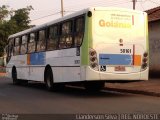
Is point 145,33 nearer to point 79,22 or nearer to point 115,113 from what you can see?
point 79,22

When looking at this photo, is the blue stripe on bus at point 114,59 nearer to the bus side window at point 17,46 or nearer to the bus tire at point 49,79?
the bus tire at point 49,79

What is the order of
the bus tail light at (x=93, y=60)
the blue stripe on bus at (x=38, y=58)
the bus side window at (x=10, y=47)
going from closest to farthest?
1. the bus tail light at (x=93, y=60)
2. the blue stripe on bus at (x=38, y=58)
3. the bus side window at (x=10, y=47)

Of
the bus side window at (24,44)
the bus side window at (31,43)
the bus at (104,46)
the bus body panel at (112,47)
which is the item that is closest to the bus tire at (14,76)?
the bus side window at (24,44)

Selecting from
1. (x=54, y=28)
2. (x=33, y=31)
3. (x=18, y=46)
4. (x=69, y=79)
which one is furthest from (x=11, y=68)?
(x=69, y=79)

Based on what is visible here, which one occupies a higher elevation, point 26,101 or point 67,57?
point 67,57

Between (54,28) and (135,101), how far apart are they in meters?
6.05

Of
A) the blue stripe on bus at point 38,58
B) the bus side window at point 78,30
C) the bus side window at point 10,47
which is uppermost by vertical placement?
the bus side window at point 78,30

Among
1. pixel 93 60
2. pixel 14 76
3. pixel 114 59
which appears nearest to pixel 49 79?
pixel 93 60

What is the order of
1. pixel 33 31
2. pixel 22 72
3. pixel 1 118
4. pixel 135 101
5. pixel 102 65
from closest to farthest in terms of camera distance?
pixel 1 118 → pixel 135 101 → pixel 102 65 → pixel 33 31 → pixel 22 72

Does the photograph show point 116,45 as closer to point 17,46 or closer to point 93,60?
point 93,60

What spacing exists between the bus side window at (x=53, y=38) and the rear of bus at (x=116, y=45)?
3.32 m

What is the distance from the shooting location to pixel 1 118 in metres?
12.3

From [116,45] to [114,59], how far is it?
1.65 ft

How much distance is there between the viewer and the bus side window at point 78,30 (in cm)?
1814
